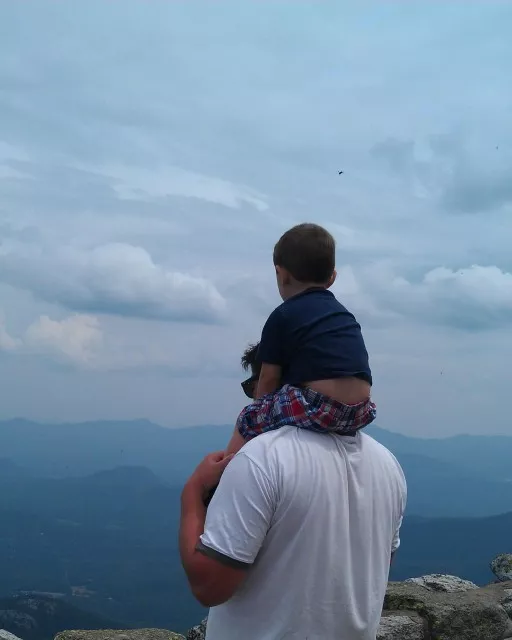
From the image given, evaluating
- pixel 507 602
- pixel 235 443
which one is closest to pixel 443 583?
pixel 507 602

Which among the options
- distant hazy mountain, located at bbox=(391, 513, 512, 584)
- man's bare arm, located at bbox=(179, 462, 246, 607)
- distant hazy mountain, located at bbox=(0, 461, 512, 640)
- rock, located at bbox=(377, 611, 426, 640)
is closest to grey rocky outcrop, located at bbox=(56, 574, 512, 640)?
rock, located at bbox=(377, 611, 426, 640)

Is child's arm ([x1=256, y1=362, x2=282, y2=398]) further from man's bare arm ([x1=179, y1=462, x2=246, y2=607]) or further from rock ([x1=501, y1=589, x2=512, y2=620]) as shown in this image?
rock ([x1=501, y1=589, x2=512, y2=620])

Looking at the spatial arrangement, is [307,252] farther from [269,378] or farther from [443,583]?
[443,583]

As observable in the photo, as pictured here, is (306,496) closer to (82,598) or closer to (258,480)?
(258,480)

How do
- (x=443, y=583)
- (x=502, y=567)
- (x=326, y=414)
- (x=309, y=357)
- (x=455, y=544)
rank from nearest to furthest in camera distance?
(x=326, y=414)
(x=309, y=357)
(x=443, y=583)
(x=502, y=567)
(x=455, y=544)

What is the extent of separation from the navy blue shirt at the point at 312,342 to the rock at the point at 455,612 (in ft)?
12.9

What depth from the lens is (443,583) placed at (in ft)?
24.0

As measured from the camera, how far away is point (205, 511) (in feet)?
8.79

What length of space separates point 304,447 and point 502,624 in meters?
4.83

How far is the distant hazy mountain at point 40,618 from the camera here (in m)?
70.4

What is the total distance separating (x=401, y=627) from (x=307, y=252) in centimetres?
391

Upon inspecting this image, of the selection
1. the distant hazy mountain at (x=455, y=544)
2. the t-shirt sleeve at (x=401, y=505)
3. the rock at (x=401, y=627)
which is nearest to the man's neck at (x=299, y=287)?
the t-shirt sleeve at (x=401, y=505)

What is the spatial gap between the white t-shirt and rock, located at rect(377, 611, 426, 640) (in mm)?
2908

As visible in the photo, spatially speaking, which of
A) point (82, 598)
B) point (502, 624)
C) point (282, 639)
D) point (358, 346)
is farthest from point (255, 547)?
point (82, 598)
